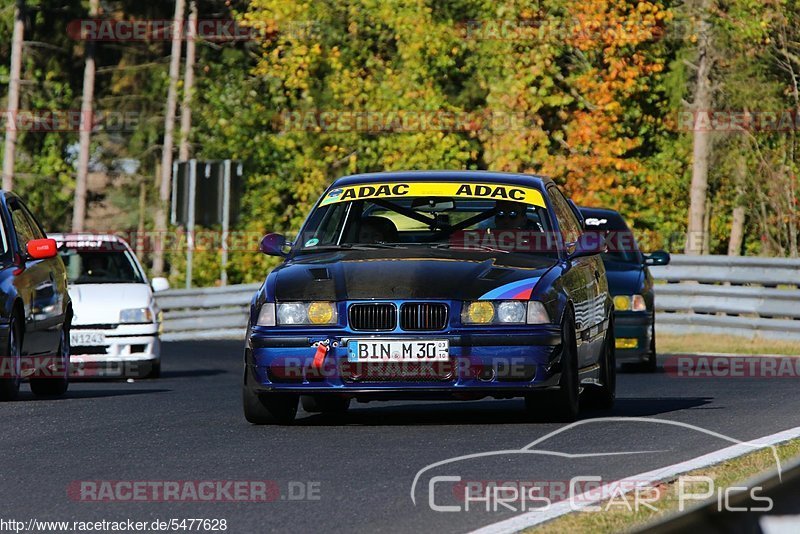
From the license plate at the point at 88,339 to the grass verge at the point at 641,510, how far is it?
1156cm

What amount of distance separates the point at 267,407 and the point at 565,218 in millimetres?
2564

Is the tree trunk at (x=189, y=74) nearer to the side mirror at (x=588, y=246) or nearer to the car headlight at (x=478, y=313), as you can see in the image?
the side mirror at (x=588, y=246)

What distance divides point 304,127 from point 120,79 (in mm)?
20516

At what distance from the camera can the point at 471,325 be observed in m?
9.77

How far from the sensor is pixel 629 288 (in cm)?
1848

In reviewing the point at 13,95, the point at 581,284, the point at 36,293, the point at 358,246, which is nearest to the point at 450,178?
the point at 358,246

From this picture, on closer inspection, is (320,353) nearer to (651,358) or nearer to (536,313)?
(536,313)

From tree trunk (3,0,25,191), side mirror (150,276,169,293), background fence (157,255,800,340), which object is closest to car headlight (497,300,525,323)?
side mirror (150,276,169,293)

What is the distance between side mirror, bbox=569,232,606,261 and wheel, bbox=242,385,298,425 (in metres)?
1.91

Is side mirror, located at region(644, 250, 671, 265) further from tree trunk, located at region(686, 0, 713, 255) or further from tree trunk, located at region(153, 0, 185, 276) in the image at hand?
tree trunk, located at region(153, 0, 185, 276)

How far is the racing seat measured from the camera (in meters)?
11.1

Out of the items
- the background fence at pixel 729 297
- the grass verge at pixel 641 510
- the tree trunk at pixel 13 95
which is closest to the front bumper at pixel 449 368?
the grass verge at pixel 641 510

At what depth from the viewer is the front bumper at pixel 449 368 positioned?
972cm

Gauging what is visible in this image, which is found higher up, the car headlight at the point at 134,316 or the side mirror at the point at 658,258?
the side mirror at the point at 658,258
